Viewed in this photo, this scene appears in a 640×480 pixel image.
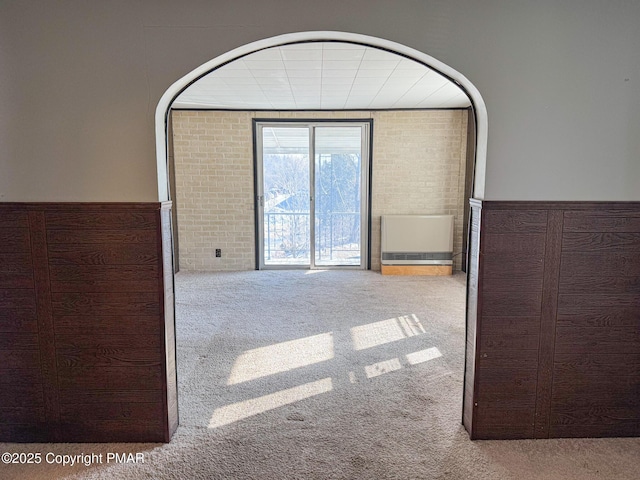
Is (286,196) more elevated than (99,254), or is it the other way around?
(286,196)

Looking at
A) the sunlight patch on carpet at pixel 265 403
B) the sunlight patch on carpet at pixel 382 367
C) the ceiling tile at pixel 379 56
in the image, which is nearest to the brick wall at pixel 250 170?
the ceiling tile at pixel 379 56

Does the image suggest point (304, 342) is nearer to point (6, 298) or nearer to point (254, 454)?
point (254, 454)

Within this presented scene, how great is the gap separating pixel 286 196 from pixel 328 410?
419 cm

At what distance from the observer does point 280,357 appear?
347 centimetres

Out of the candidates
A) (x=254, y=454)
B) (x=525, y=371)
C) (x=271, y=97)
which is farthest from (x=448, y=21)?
(x=271, y=97)

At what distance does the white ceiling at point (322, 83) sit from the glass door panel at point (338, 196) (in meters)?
0.47

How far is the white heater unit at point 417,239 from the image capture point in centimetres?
627

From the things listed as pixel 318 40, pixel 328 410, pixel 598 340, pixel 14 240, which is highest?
pixel 318 40

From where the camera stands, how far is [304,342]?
12.4 feet

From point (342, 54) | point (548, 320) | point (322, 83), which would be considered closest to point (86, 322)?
point (548, 320)

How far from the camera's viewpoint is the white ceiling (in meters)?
3.52

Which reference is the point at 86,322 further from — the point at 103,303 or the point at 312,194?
the point at 312,194

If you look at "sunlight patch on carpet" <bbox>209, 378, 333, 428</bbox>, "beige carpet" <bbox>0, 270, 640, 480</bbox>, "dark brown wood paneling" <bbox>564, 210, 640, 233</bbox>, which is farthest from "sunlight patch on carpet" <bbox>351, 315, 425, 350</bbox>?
"dark brown wood paneling" <bbox>564, 210, 640, 233</bbox>

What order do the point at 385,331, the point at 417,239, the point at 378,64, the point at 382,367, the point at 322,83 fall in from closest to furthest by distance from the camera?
the point at 382,367 → the point at 378,64 → the point at 385,331 → the point at 322,83 → the point at 417,239
